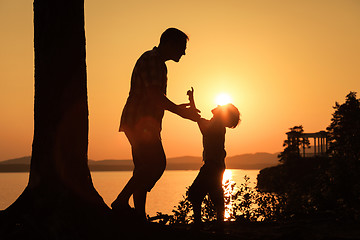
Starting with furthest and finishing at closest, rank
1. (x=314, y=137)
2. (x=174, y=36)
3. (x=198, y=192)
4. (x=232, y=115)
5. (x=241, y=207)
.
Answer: (x=314, y=137)
(x=241, y=207)
(x=198, y=192)
(x=232, y=115)
(x=174, y=36)

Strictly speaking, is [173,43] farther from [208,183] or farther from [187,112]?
[208,183]

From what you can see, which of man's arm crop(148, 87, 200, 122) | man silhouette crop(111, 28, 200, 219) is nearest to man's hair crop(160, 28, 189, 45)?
man silhouette crop(111, 28, 200, 219)

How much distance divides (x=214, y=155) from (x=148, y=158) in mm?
1769

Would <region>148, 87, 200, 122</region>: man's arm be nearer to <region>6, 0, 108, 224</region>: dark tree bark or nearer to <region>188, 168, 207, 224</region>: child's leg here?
<region>6, 0, 108, 224</region>: dark tree bark

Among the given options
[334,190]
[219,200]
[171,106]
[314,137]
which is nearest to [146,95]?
[171,106]

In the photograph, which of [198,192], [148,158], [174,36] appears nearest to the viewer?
[148,158]

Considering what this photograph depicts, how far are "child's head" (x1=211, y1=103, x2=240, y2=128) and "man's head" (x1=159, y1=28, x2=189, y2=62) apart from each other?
1.55 meters

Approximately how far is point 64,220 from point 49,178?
635mm

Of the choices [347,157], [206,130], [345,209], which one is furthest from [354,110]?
[206,130]

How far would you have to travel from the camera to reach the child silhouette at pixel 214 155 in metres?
7.40

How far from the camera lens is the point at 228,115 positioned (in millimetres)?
7379

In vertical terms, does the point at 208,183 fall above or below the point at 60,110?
below

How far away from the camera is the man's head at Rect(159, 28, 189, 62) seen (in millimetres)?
6109

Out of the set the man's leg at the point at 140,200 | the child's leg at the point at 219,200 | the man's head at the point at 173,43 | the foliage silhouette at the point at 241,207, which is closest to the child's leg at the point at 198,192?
the child's leg at the point at 219,200
